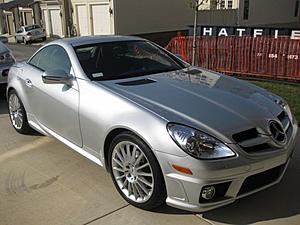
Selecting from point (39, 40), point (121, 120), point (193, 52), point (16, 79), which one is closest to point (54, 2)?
point (39, 40)

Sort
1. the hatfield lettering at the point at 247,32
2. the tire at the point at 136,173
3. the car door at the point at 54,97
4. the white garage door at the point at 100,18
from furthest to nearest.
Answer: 1. the white garage door at the point at 100,18
2. the hatfield lettering at the point at 247,32
3. the car door at the point at 54,97
4. the tire at the point at 136,173

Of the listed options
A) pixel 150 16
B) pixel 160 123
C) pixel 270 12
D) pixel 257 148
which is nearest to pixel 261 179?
pixel 257 148

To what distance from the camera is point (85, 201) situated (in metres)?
3.26

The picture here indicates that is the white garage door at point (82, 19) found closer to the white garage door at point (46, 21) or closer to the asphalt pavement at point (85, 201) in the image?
the white garage door at point (46, 21)

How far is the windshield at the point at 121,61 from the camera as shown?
370cm

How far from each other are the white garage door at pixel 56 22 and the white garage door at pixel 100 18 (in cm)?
552

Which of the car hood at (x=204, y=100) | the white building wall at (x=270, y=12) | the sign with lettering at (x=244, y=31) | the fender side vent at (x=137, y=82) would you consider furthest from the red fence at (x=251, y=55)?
the white building wall at (x=270, y=12)

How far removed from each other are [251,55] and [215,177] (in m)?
7.09

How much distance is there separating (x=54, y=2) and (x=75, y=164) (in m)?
27.2

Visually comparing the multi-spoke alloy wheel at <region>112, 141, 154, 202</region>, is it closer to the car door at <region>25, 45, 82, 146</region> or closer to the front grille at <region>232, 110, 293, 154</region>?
the car door at <region>25, 45, 82, 146</region>

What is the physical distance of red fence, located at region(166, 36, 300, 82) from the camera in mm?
8445

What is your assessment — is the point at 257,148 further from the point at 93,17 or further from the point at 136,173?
the point at 93,17

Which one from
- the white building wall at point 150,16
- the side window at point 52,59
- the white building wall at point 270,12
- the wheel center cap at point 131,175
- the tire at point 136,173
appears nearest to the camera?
the tire at point 136,173

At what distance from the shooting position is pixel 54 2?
28.7 metres
